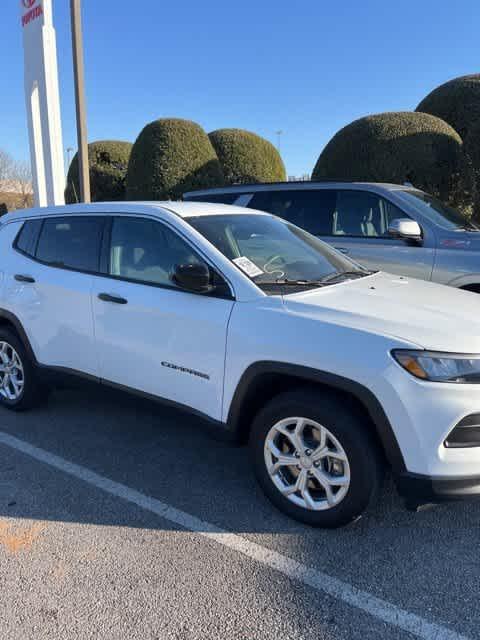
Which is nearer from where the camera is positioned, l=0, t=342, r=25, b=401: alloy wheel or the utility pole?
l=0, t=342, r=25, b=401: alloy wheel

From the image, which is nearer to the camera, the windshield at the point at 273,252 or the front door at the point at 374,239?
the windshield at the point at 273,252

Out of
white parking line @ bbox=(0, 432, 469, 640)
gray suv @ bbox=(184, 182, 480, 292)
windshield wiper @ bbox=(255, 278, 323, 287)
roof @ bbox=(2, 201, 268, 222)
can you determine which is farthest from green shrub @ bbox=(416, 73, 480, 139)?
white parking line @ bbox=(0, 432, 469, 640)

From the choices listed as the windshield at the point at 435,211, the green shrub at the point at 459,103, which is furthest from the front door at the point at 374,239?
the green shrub at the point at 459,103

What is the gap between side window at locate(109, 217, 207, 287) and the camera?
346 centimetres

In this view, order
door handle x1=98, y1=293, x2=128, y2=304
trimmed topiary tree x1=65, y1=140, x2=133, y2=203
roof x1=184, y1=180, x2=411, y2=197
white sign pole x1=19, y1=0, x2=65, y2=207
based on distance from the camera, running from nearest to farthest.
A: door handle x1=98, y1=293, x2=128, y2=304, roof x1=184, y1=180, x2=411, y2=197, white sign pole x1=19, y1=0, x2=65, y2=207, trimmed topiary tree x1=65, y1=140, x2=133, y2=203

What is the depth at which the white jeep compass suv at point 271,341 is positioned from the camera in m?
2.52

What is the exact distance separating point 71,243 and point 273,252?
156 centimetres

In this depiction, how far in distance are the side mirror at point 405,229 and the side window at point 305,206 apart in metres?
1.02

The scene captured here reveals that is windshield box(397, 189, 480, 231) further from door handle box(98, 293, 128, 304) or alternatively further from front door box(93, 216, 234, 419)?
door handle box(98, 293, 128, 304)

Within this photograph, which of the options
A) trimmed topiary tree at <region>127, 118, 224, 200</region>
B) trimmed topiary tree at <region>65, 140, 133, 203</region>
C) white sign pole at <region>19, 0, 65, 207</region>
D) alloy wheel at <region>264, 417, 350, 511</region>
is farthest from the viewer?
trimmed topiary tree at <region>65, 140, 133, 203</region>

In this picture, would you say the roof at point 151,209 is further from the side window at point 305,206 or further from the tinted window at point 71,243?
the side window at point 305,206

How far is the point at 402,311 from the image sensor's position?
288cm

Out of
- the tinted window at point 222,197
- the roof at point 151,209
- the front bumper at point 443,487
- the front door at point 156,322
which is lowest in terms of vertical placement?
the front bumper at point 443,487

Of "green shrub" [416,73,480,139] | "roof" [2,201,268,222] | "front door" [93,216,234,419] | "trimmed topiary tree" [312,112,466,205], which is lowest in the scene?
"front door" [93,216,234,419]
